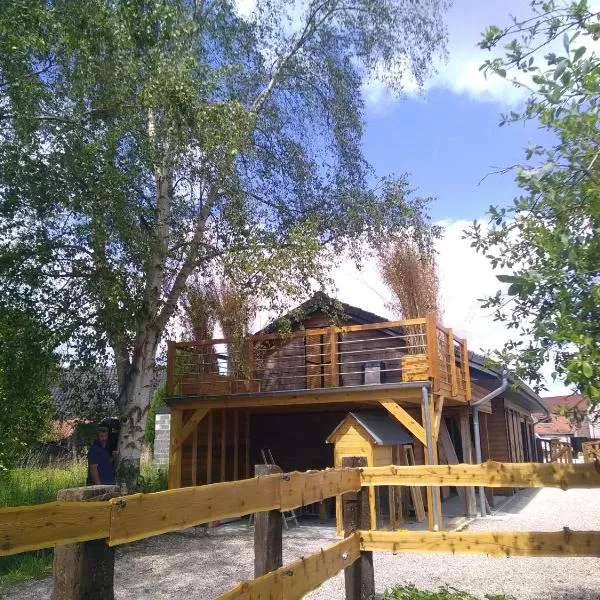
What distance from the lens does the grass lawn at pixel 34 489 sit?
7.21 m

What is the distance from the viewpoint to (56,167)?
310 inches

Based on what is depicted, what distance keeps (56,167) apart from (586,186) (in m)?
6.85

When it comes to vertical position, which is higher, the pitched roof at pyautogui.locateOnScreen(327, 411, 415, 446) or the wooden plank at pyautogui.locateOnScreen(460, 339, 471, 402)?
the wooden plank at pyautogui.locateOnScreen(460, 339, 471, 402)

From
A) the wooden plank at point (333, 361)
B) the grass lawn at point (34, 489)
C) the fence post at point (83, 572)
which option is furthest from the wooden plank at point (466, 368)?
the fence post at point (83, 572)

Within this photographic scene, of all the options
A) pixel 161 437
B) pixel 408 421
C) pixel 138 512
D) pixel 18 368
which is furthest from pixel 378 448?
pixel 161 437

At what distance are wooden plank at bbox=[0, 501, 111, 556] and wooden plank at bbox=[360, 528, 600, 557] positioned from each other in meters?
2.69

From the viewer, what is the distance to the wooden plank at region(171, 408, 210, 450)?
1096 centimetres

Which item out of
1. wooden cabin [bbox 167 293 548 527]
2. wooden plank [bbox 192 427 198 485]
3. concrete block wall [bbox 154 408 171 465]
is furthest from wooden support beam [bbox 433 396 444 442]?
concrete block wall [bbox 154 408 171 465]

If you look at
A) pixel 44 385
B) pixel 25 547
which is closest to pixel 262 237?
pixel 44 385

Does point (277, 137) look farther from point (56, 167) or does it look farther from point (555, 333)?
point (555, 333)

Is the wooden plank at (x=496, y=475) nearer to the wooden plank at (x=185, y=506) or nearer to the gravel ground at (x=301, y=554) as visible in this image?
the wooden plank at (x=185, y=506)

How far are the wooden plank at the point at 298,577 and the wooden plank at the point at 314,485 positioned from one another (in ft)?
0.97

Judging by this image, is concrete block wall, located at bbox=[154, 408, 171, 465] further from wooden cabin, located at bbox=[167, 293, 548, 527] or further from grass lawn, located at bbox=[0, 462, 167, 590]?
wooden cabin, located at bbox=[167, 293, 548, 527]

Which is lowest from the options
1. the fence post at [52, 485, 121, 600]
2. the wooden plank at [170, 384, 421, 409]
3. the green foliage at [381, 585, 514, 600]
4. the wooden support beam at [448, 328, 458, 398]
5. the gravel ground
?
the gravel ground
